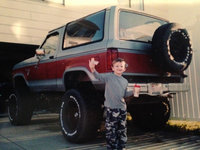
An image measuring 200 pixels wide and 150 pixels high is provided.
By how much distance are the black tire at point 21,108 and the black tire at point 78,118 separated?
1.93m

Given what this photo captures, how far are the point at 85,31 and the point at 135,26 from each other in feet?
2.75

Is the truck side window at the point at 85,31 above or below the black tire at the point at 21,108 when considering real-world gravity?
above

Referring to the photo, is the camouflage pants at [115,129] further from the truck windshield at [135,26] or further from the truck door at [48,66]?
the truck door at [48,66]

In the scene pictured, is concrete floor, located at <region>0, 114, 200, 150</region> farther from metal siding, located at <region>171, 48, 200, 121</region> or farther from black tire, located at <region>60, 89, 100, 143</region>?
metal siding, located at <region>171, 48, 200, 121</region>

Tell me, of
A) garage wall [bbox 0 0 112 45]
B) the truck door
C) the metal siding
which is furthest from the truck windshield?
garage wall [bbox 0 0 112 45]

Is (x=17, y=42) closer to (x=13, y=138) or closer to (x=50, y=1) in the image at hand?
(x=50, y=1)

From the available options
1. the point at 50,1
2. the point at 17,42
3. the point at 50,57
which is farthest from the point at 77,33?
the point at 50,1

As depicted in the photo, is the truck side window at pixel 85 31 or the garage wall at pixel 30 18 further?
the garage wall at pixel 30 18

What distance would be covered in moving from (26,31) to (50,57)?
10.4 feet

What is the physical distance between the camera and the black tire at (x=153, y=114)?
4.75 meters

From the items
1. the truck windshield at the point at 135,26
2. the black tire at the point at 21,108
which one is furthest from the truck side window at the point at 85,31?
the black tire at the point at 21,108

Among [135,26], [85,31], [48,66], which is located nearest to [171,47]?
[135,26]

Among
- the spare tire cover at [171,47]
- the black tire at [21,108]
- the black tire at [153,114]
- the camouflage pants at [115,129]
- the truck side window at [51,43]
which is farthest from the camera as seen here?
the black tire at [21,108]

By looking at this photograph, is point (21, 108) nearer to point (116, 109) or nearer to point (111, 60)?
point (111, 60)
